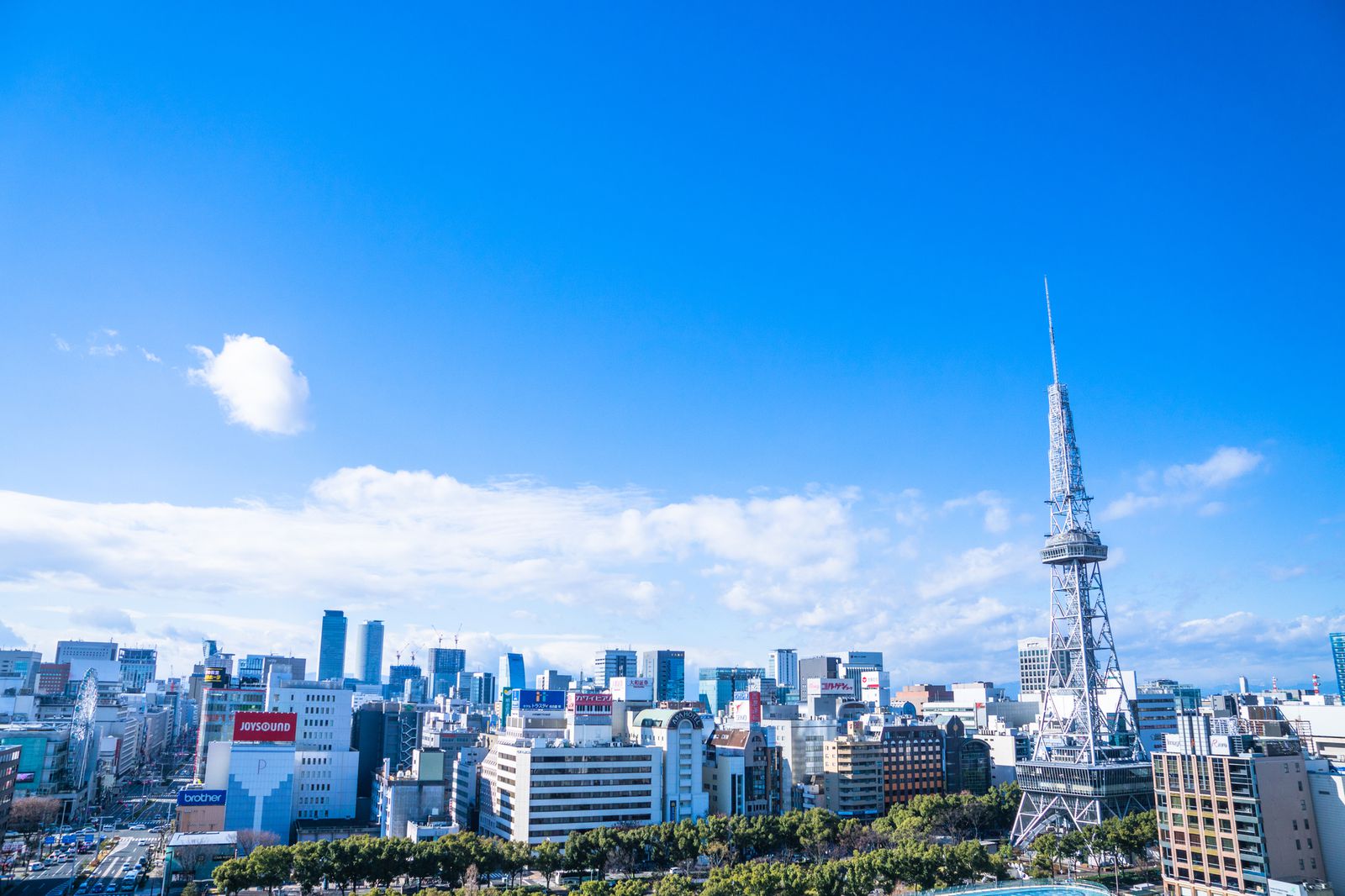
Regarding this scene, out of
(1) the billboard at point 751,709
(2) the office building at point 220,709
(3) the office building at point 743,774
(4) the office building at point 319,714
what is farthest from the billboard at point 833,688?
(2) the office building at point 220,709

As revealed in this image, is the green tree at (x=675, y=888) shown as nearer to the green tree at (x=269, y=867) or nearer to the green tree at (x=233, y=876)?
the green tree at (x=269, y=867)

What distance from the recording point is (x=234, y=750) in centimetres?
10025

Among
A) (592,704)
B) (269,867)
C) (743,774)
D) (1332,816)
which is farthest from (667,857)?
(1332,816)

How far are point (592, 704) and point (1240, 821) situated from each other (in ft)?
229

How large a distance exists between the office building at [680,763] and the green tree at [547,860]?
66.1 feet

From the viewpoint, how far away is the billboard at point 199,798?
93625mm

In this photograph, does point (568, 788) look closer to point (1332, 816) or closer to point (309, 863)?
point (309, 863)

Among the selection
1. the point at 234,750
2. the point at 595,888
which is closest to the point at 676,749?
the point at 595,888

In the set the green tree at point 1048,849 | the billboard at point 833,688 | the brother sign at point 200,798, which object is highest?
the billboard at point 833,688

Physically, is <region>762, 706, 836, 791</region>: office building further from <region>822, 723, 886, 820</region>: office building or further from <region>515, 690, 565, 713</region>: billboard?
<region>515, 690, 565, 713</region>: billboard

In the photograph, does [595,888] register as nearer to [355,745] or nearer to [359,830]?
[359,830]

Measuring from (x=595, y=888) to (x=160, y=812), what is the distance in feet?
336

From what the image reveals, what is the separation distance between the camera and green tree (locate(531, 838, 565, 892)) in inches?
3135

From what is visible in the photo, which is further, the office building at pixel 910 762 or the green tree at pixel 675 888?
the office building at pixel 910 762
